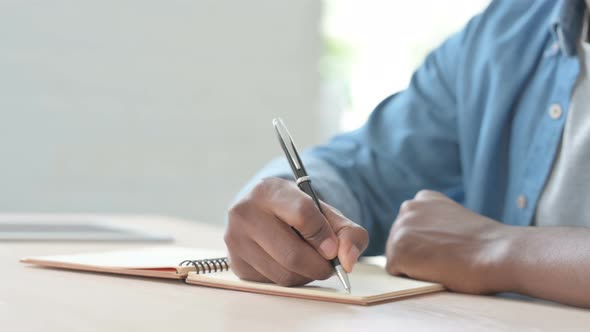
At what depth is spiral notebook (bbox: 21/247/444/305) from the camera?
613mm

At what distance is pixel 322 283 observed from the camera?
26.5 inches

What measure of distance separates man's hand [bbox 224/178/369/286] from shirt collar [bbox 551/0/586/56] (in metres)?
0.55

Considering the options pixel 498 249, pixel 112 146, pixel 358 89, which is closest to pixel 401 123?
pixel 498 249

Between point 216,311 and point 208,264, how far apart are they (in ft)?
0.62

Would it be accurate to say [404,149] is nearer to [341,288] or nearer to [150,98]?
[341,288]

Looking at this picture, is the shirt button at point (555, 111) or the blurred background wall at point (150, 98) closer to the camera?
the shirt button at point (555, 111)

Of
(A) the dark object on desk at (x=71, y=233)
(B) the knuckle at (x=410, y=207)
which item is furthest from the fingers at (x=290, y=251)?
(A) the dark object on desk at (x=71, y=233)

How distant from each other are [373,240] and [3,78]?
1884 mm

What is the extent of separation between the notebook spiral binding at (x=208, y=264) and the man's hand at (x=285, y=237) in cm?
5

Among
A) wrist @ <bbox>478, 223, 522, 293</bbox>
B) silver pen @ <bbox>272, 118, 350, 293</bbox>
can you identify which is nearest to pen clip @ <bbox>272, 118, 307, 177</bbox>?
silver pen @ <bbox>272, 118, 350, 293</bbox>

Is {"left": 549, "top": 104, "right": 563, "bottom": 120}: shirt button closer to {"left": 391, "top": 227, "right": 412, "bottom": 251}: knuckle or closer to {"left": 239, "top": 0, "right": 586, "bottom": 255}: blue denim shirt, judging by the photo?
{"left": 239, "top": 0, "right": 586, "bottom": 255}: blue denim shirt

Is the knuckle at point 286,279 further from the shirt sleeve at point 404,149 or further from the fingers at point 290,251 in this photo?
the shirt sleeve at point 404,149

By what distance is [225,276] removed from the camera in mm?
706

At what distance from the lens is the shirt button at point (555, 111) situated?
0.97m
